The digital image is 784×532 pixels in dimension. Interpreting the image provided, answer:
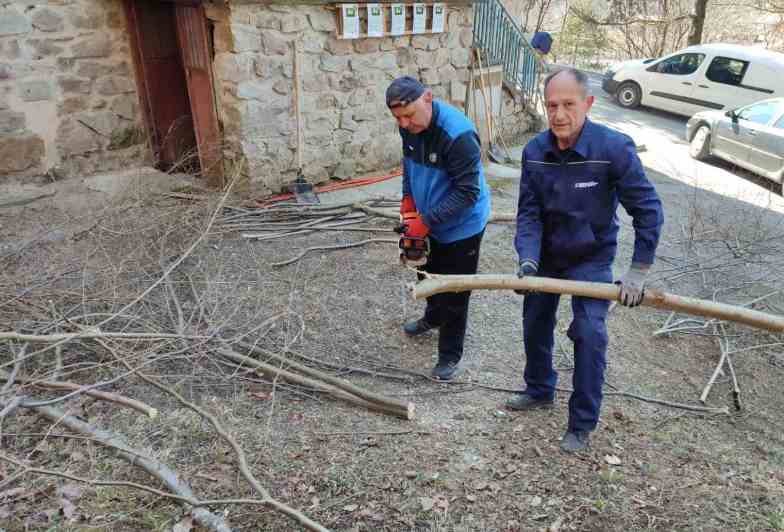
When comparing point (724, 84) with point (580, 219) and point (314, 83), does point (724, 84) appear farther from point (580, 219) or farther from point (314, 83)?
point (580, 219)

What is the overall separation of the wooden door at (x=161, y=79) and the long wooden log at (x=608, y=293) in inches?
159

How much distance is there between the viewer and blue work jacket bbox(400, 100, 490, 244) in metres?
2.88

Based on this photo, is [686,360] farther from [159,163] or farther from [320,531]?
[159,163]

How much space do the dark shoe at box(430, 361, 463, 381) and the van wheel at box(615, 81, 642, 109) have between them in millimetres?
12332

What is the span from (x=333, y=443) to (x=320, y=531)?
2.14 ft

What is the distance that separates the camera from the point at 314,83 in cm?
591

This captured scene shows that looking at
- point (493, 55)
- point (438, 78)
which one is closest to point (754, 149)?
point (493, 55)

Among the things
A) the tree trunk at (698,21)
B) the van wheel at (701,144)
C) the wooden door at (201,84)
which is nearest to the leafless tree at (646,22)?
the tree trunk at (698,21)

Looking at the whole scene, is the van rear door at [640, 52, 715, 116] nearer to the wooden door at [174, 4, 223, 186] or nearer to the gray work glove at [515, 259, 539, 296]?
the wooden door at [174, 4, 223, 186]

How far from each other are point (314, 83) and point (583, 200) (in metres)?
4.13

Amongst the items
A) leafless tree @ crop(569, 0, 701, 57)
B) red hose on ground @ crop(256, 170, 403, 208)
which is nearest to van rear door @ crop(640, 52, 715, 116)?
leafless tree @ crop(569, 0, 701, 57)

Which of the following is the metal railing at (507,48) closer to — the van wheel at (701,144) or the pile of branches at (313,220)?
the van wheel at (701,144)

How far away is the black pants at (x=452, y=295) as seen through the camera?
3.18 m

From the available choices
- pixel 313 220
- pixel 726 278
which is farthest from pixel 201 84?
pixel 726 278
